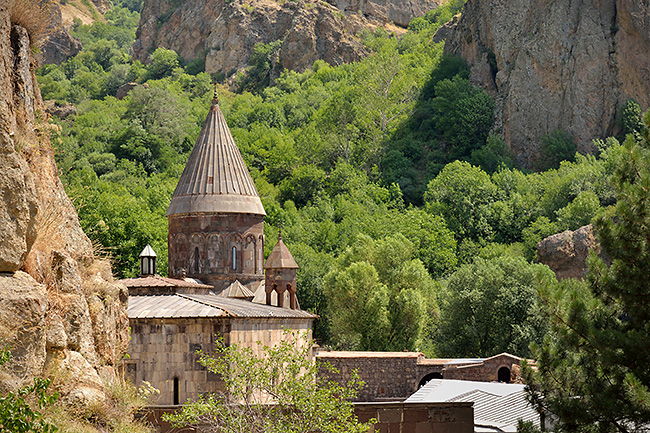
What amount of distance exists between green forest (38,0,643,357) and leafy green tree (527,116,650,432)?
2191 centimetres

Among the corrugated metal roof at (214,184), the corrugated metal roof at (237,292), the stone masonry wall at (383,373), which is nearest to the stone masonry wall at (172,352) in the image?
the corrugated metal roof at (237,292)

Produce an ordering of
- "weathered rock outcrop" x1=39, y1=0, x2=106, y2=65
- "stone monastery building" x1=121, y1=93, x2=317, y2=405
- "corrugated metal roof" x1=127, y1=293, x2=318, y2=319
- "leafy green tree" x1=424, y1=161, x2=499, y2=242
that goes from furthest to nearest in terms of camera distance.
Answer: "weathered rock outcrop" x1=39, y1=0, x2=106, y2=65, "leafy green tree" x1=424, y1=161, x2=499, y2=242, "corrugated metal roof" x1=127, y1=293, x2=318, y2=319, "stone monastery building" x1=121, y1=93, x2=317, y2=405

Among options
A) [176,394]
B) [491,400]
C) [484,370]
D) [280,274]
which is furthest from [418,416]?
[484,370]

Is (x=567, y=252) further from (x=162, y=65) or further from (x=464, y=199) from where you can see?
(x=162, y=65)

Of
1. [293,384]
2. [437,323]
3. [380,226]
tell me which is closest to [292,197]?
[380,226]

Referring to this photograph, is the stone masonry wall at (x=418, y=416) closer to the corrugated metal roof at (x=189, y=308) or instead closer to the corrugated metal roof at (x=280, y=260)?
the corrugated metal roof at (x=189, y=308)

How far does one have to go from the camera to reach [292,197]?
60.3 m

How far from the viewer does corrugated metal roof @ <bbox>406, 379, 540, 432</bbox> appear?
17531 mm

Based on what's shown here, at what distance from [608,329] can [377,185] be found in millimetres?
46892

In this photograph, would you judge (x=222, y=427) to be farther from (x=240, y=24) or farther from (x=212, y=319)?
(x=240, y=24)

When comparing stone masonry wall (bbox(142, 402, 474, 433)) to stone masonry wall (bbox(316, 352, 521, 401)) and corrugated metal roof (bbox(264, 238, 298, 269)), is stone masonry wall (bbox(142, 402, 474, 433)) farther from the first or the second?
stone masonry wall (bbox(316, 352, 521, 401))

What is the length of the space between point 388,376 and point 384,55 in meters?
39.9

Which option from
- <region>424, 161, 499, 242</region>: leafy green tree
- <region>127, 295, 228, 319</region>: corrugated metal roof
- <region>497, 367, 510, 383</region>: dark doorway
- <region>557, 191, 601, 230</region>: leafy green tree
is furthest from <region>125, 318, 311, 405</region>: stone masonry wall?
<region>424, 161, 499, 242</region>: leafy green tree

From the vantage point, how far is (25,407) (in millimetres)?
7371
